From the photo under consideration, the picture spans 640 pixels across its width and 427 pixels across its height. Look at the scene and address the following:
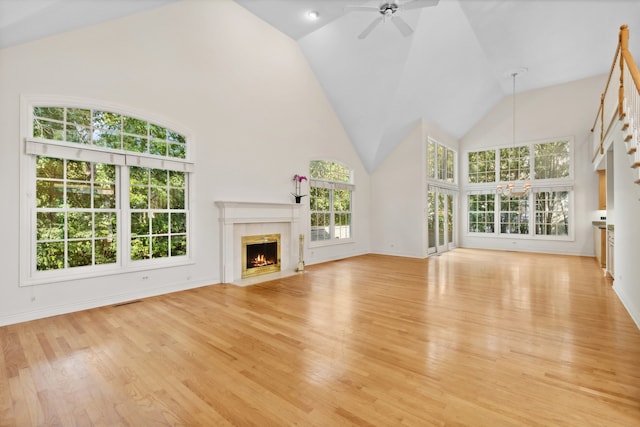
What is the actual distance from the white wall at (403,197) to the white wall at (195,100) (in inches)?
82.5

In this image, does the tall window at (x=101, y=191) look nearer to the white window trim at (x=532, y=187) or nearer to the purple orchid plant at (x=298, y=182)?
the purple orchid plant at (x=298, y=182)

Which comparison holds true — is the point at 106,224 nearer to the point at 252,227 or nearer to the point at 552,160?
the point at 252,227

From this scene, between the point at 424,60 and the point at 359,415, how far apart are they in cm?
670

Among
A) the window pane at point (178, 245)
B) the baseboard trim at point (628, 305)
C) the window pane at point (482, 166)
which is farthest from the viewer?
the window pane at point (482, 166)

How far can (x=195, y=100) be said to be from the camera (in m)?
4.95

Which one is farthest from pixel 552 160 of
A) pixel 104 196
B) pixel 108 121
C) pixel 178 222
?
pixel 104 196

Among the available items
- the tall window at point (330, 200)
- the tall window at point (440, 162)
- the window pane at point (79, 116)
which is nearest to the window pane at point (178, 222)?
the window pane at point (79, 116)

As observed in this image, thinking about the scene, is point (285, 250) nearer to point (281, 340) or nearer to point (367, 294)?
point (367, 294)

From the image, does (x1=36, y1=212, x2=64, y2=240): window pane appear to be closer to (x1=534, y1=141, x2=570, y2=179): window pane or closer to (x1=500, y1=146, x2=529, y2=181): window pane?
(x1=500, y1=146, x2=529, y2=181): window pane

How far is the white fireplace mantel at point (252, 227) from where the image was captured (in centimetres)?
525

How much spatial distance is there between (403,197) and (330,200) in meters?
2.17

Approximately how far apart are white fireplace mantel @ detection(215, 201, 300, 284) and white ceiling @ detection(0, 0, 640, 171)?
309cm

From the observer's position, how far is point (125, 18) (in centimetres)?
415

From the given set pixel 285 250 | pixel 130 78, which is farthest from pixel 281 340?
pixel 130 78
